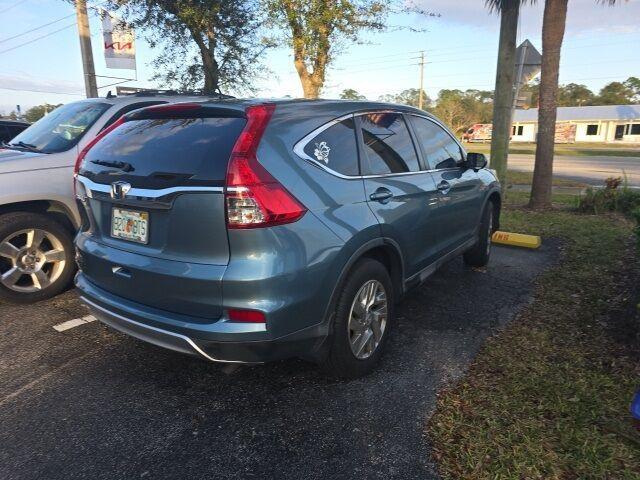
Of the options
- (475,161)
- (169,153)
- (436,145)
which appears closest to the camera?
(169,153)

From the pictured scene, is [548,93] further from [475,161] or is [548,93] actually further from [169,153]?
[169,153]

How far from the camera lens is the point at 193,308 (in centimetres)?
250

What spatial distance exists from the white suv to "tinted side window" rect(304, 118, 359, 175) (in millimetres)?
2776

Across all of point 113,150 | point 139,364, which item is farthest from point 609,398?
point 113,150

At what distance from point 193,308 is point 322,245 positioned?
0.76 meters

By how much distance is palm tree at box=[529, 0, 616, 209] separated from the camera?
8492 mm

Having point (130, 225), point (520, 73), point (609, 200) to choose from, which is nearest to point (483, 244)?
point (130, 225)

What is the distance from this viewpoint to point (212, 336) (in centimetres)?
242

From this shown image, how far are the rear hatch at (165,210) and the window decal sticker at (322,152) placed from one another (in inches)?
18.3

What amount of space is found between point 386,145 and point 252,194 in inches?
56.9

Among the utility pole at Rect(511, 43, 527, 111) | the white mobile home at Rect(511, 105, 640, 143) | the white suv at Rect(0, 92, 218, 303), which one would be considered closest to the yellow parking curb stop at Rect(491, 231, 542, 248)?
the utility pole at Rect(511, 43, 527, 111)

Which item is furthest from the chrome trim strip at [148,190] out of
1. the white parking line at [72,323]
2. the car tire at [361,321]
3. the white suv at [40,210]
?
the white suv at [40,210]

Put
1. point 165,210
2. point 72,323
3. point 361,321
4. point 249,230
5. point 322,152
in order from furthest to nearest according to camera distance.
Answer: point 72,323 → point 361,321 → point 322,152 → point 165,210 → point 249,230

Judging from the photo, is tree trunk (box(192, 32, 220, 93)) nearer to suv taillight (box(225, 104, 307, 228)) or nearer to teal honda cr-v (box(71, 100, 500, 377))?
teal honda cr-v (box(71, 100, 500, 377))
